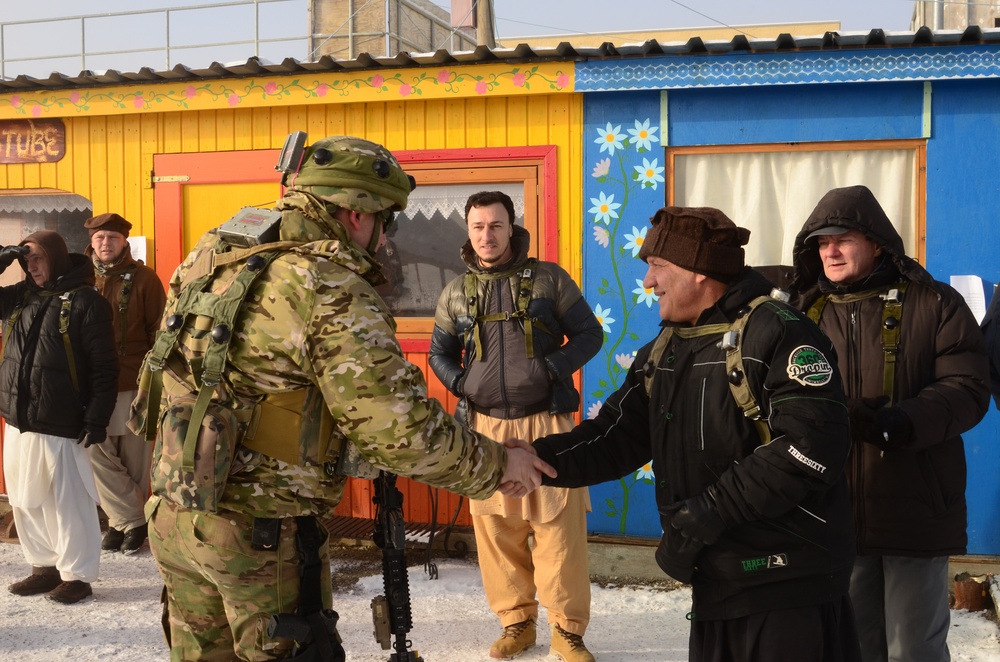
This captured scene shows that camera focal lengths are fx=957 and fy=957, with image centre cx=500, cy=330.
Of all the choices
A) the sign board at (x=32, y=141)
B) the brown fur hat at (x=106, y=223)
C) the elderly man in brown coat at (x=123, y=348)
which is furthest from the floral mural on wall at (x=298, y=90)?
the elderly man in brown coat at (x=123, y=348)

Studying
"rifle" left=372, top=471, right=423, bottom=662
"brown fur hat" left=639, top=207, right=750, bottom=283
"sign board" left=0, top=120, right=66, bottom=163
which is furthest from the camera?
"sign board" left=0, top=120, right=66, bottom=163

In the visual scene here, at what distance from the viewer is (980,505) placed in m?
5.51

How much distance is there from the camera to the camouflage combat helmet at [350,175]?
295 centimetres

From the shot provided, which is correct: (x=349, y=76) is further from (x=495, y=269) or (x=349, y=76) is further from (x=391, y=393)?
(x=391, y=393)

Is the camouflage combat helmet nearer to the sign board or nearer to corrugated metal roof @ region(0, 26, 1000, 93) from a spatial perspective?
corrugated metal roof @ region(0, 26, 1000, 93)

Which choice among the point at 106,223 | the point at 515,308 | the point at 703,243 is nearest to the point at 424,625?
the point at 515,308

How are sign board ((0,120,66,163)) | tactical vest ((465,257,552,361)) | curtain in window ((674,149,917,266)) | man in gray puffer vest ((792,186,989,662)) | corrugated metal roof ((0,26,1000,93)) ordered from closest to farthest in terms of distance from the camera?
man in gray puffer vest ((792,186,989,662))
tactical vest ((465,257,552,361))
corrugated metal roof ((0,26,1000,93))
curtain in window ((674,149,917,266))
sign board ((0,120,66,163))

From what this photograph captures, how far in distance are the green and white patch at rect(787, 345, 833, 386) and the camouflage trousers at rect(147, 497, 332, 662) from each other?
4.84 ft

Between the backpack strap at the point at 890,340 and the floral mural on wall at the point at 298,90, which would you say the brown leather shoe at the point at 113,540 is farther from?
the backpack strap at the point at 890,340

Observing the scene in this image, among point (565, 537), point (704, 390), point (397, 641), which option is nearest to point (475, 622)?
point (565, 537)

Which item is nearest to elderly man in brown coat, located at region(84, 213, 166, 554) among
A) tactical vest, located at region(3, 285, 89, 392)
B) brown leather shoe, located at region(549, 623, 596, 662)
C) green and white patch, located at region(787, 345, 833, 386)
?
tactical vest, located at region(3, 285, 89, 392)

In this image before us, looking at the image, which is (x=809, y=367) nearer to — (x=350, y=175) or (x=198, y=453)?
(x=350, y=175)

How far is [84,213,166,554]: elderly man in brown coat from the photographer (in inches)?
258

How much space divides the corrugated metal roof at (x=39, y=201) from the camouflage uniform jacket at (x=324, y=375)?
5.18m
